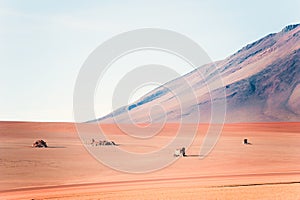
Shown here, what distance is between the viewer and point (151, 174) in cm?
4609

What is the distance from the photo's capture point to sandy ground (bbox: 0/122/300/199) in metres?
31.5

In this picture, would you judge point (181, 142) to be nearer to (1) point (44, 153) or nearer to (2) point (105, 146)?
(2) point (105, 146)

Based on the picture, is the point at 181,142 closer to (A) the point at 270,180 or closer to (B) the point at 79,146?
(B) the point at 79,146

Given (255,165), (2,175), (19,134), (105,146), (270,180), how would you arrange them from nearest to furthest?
(270,180), (2,175), (255,165), (105,146), (19,134)

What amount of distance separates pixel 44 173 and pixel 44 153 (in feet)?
27.0

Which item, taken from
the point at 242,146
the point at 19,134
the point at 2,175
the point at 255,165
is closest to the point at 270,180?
the point at 255,165

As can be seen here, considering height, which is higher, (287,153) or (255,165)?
(287,153)

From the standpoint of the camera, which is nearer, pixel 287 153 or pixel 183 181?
pixel 183 181

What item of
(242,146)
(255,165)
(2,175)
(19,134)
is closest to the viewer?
(2,175)

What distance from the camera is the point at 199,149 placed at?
6088 cm

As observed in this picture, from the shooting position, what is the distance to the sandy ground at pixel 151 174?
31.5 m

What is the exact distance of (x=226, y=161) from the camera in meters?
52.5

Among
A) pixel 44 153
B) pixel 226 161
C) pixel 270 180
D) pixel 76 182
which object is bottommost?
pixel 270 180

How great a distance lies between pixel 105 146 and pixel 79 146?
12.8 ft
